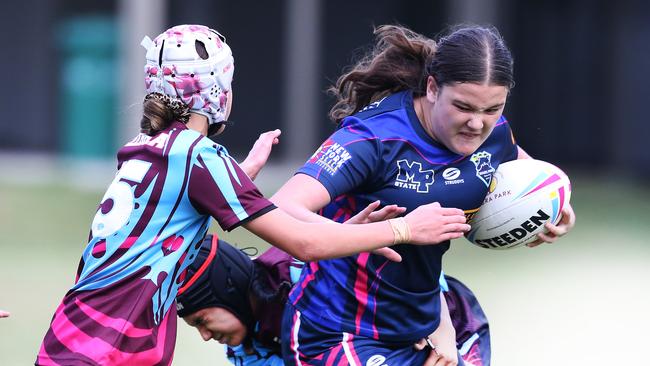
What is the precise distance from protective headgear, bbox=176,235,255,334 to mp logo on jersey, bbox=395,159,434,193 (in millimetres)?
1010

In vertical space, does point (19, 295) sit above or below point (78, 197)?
above

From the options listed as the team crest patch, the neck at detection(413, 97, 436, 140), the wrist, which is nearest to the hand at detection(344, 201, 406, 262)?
the wrist

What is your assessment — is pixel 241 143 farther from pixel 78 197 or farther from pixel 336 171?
pixel 336 171

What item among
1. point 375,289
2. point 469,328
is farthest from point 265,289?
point 469,328

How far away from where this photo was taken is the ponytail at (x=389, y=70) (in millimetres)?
4797

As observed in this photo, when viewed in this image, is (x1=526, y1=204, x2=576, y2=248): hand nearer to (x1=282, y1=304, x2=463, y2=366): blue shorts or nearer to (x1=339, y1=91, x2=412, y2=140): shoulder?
(x1=282, y1=304, x2=463, y2=366): blue shorts

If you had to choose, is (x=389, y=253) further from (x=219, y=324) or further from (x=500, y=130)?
(x=219, y=324)

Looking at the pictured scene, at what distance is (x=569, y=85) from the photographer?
57.4 ft

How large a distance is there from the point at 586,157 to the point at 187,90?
46.8ft

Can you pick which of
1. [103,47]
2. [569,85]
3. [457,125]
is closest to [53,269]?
[457,125]

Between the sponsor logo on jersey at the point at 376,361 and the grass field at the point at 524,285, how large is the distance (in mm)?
2229

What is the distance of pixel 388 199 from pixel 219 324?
1.06m

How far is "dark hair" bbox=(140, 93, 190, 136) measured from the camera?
407 cm

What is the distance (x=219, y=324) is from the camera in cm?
500
